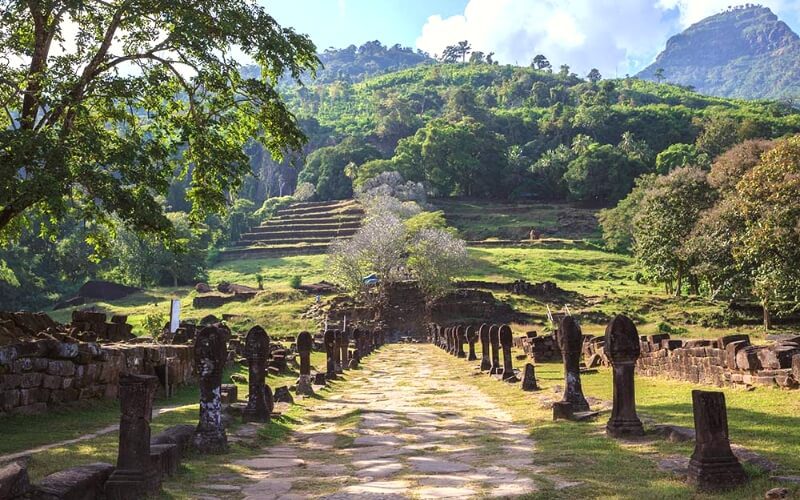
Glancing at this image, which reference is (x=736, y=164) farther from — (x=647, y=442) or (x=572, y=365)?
(x=647, y=442)

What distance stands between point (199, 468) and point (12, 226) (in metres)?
10.8

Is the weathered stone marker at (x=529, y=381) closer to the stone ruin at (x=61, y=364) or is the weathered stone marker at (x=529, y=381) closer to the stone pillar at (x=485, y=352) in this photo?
the stone pillar at (x=485, y=352)

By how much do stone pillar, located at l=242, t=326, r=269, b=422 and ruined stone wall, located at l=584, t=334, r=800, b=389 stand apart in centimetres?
878

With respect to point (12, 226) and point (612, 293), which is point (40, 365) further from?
point (612, 293)

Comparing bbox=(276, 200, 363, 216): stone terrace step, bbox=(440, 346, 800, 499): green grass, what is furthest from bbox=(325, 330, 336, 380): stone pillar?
bbox=(276, 200, 363, 216): stone terrace step

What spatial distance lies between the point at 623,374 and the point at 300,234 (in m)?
85.6

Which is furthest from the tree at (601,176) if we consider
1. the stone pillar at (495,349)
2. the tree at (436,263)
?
the stone pillar at (495,349)

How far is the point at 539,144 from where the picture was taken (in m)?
130

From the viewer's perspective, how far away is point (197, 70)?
48.8ft

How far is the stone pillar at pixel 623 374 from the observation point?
8977 millimetres

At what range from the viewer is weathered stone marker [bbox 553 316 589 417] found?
447 inches

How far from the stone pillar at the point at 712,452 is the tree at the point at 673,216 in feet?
117

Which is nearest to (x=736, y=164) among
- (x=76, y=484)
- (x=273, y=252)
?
(x=76, y=484)

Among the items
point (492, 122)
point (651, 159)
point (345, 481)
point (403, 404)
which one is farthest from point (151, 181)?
point (492, 122)
